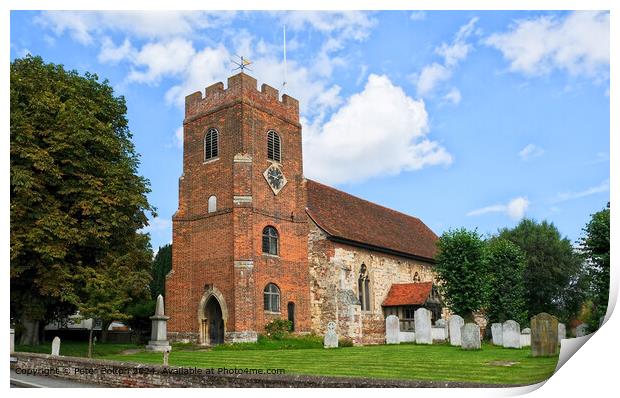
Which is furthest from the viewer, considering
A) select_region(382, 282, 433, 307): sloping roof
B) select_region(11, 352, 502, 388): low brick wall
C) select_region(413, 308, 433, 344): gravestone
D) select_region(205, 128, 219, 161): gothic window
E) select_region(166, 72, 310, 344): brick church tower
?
select_region(382, 282, 433, 307): sloping roof

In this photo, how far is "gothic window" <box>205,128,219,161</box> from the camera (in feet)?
90.4

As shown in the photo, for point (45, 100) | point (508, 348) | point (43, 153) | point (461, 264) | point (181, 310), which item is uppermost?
point (45, 100)

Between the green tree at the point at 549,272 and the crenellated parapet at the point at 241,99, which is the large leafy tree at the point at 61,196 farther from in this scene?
the green tree at the point at 549,272

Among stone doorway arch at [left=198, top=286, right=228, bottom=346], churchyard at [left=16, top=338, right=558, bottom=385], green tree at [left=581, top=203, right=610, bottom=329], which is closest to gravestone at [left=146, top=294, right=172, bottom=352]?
stone doorway arch at [left=198, top=286, right=228, bottom=346]

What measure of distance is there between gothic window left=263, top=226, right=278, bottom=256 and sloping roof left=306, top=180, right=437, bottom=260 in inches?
102

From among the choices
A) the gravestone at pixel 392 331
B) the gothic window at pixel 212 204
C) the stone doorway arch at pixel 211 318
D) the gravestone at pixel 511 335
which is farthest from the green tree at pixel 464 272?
the gothic window at pixel 212 204

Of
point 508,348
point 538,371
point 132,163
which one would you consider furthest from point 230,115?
point 538,371

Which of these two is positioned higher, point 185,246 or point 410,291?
point 185,246

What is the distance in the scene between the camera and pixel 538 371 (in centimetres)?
1424

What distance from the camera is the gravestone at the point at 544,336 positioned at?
17812 millimetres

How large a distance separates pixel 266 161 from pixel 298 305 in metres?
7.23

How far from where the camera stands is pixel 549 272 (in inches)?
1633

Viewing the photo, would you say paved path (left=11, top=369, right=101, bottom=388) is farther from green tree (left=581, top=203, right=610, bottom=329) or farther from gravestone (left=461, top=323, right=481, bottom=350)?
green tree (left=581, top=203, right=610, bottom=329)

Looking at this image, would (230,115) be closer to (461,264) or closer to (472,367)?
(461,264)
